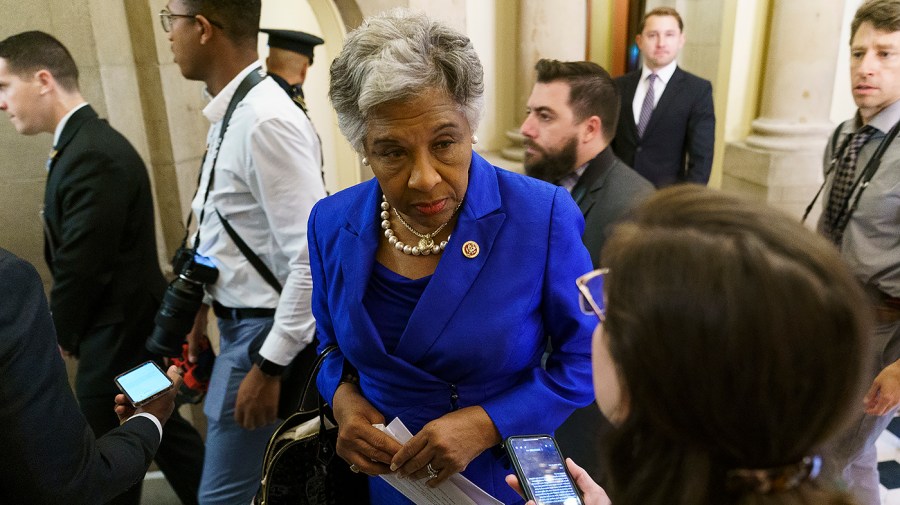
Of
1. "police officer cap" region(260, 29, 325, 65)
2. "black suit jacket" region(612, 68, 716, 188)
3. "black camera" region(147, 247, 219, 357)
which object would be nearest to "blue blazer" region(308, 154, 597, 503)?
"black camera" region(147, 247, 219, 357)

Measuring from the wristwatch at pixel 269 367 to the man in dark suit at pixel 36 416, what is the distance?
0.81 metres

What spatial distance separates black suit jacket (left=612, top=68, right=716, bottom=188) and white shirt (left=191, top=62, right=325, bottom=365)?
3.06 meters

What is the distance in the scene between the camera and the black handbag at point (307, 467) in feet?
5.79

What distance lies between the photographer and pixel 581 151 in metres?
2.89

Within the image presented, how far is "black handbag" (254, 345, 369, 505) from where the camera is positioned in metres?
1.76

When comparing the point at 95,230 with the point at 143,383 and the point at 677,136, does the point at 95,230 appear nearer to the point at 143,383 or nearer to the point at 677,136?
the point at 143,383

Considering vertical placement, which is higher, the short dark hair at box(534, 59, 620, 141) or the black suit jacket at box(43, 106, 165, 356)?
the short dark hair at box(534, 59, 620, 141)

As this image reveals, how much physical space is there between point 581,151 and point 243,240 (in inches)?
58.0

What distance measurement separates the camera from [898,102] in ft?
9.09

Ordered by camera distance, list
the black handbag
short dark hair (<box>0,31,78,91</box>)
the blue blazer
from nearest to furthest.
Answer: the blue blazer, the black handbag, short dark hair (<box>0,31,78,91</box>)

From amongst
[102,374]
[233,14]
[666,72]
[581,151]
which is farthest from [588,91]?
[102,374]

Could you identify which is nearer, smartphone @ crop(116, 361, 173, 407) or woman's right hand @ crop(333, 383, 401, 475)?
woman's right hand @ crop(333, 383, 401, 475)

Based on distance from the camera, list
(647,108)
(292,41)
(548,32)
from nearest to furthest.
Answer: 1. (292,41)
2. (647,108)
3. (548,32)

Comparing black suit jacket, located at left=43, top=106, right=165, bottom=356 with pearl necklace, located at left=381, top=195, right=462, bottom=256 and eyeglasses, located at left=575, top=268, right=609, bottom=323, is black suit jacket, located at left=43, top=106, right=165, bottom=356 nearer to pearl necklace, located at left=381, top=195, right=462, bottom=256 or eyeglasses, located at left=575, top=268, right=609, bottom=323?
pearl necklace, located at left=381, top=195, right=462, bottom=256
